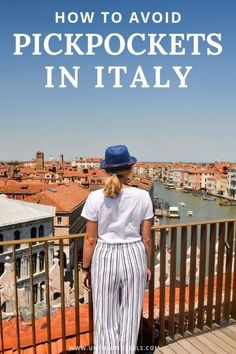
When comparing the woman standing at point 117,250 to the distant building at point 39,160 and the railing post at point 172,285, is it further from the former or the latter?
the distant building at point 39,160

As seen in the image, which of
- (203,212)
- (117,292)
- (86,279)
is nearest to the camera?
(117,292)

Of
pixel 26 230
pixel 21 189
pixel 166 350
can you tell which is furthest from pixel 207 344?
pixel 21 189

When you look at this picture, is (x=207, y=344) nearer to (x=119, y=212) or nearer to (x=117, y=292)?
(x=117, y=292)

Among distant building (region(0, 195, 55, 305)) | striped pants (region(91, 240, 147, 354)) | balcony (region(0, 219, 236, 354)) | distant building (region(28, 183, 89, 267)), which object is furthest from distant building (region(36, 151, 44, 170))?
striped pants (region(91, 240, 147, 354))

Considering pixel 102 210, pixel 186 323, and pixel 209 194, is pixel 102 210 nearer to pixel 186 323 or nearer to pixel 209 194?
pixel 186 323

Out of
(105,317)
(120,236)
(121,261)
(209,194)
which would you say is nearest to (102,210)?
(120,236)

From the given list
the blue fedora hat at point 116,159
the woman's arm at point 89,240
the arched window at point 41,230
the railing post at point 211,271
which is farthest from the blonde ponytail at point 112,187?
the arched window at point 41,230
